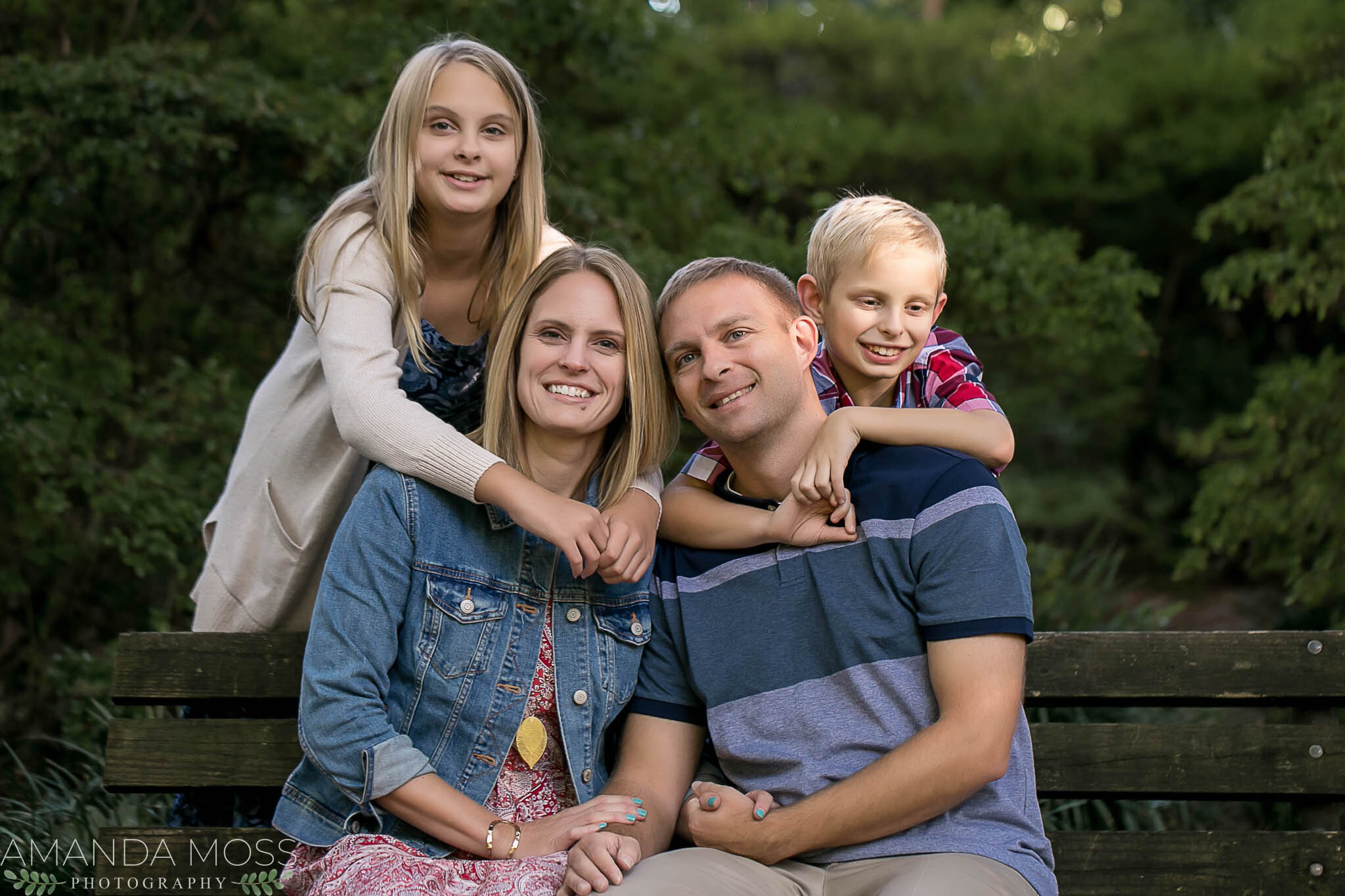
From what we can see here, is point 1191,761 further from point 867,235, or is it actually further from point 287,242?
point 287,242

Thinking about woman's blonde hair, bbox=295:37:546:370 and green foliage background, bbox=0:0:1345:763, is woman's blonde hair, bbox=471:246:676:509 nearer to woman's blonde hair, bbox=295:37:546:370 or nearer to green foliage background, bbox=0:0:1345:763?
woman's blonde hair, bbox=295:37:546:370

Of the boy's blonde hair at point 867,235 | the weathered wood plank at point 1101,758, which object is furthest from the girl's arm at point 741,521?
the weathered wood plank at point 1101,758

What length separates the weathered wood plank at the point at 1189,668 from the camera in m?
2.88

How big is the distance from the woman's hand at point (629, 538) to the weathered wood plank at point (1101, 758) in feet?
3.17

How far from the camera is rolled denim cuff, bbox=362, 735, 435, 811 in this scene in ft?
7.73

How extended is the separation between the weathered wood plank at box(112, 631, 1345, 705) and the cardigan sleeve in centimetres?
64

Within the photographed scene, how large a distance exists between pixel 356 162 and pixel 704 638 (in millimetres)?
2848

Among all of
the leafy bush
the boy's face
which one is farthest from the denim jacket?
the leafy bush

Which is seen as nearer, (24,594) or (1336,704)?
(1336,704)

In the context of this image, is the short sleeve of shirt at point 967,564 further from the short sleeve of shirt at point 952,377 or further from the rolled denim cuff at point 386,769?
the rolled denim cuff at point 386,769

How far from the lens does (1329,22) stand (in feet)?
24.2

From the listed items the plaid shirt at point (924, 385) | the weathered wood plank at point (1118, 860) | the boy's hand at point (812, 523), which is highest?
the plaid shirt at point (924, 385)

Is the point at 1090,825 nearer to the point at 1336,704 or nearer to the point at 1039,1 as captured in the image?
the point at 1336,704

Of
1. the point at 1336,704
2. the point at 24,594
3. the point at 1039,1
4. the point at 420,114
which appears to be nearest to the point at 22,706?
the point at 24,594
